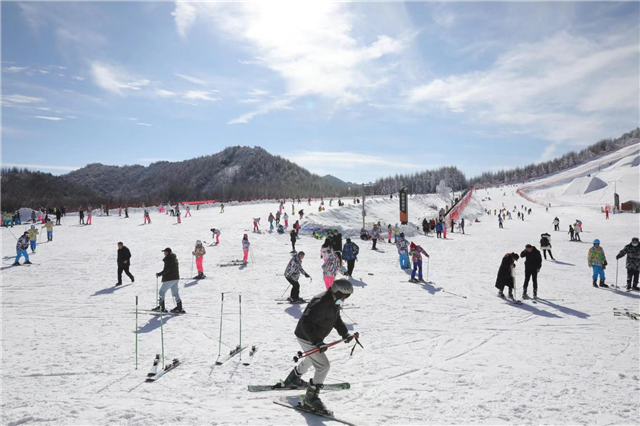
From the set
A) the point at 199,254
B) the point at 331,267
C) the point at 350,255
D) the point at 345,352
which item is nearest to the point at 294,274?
the point at 331,267

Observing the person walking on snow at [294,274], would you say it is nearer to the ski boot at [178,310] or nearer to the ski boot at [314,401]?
the ski boot at [178,310]

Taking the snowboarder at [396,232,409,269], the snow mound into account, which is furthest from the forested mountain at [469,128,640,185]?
the snowboarder at [396,232,409,269]

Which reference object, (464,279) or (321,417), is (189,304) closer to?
(321,417)

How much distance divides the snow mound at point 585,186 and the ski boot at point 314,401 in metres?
103

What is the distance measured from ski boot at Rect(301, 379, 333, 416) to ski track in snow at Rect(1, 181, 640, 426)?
0.46ft

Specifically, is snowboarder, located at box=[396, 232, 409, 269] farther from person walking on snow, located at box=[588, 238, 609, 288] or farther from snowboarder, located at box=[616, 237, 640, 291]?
snowboarder, located at box=[616, 237, 640, 291]

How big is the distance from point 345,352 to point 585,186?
10449 centimetres

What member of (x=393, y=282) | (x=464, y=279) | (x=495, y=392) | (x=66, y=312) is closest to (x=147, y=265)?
(x=66, y=312)

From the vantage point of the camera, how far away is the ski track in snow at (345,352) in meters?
4.64

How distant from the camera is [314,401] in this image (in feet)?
14.7

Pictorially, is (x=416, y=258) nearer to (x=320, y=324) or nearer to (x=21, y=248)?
(x=320, y=324)

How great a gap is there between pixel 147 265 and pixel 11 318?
296 inches

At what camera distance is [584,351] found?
6.71 meters

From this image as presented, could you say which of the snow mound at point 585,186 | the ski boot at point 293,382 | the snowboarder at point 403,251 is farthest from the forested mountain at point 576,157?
the ski boot at point 293,382
